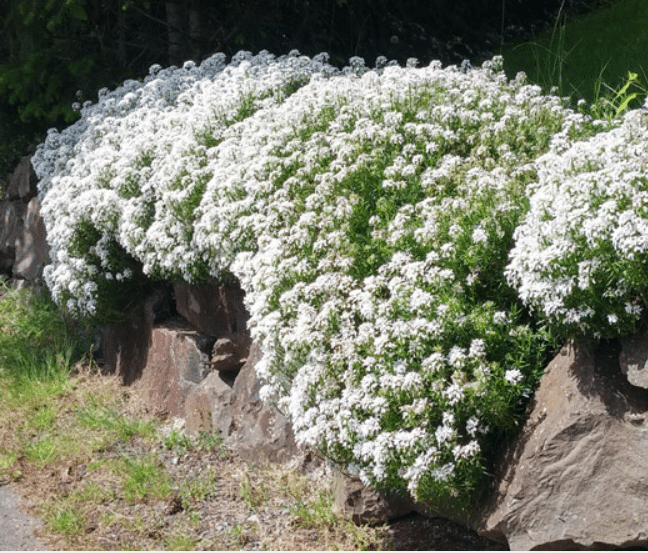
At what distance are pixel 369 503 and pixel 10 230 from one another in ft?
22.4

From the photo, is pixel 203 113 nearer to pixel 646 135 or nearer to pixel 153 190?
pixel 153 190

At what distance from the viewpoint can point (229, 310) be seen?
5.94 m

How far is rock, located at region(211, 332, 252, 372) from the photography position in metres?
5.87

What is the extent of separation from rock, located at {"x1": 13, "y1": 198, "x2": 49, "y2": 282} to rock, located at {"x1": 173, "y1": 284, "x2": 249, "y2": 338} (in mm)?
2795

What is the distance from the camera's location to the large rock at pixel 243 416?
532cm

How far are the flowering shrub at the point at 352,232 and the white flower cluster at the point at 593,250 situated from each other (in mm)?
351

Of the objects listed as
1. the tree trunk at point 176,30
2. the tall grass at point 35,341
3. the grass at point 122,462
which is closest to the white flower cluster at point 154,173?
the tall grass at point 35,341

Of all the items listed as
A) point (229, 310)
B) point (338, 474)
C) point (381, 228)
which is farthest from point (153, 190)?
point (338, 474)

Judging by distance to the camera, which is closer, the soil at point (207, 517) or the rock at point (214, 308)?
the soil at point (207, 517)

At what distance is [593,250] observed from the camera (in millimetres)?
3445

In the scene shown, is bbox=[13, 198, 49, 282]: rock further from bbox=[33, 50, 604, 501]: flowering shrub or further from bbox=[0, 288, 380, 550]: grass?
bbox=[0, 288, 380, 550]: grass

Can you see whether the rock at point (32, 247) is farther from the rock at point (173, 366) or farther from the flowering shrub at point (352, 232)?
the rock at point (173, 366)

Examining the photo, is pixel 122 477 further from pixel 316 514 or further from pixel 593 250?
pixel 593 250

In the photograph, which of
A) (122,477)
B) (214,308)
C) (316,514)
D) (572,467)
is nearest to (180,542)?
(316,514)
